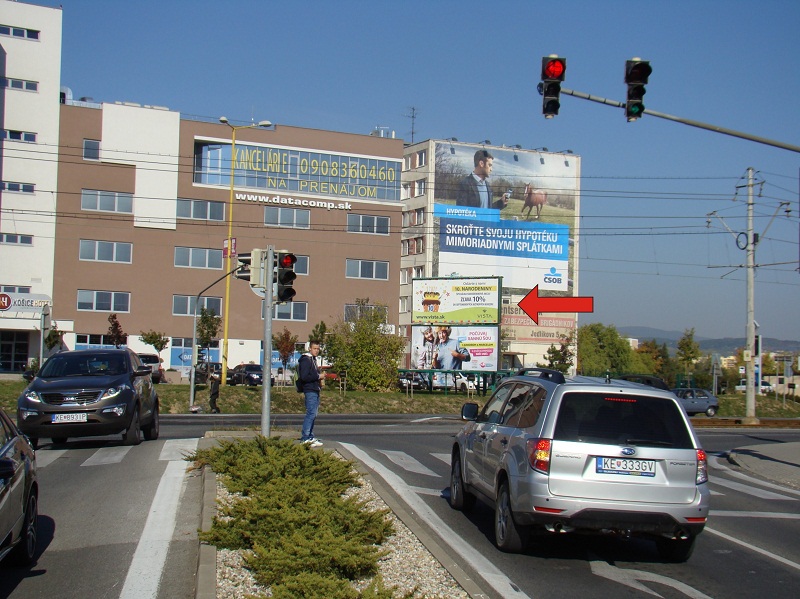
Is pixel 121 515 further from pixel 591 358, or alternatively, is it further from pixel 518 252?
pixel 591 358

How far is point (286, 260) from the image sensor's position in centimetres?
1364

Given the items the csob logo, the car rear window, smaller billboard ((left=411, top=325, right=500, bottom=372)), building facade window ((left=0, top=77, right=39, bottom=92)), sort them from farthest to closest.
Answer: the csob logo, building facade window ((left=0, top=77, right=39, bottom=92)), smaller billboard ((left=411, top=325, right=500, bottom=372)), the car rear window

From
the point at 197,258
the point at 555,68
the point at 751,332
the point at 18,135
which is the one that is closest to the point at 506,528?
the point at 555,68

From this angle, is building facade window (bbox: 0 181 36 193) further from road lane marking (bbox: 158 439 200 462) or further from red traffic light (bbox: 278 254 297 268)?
red traffic light (bbox: 278 254 297 268)

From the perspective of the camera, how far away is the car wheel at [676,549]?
26.7 ft

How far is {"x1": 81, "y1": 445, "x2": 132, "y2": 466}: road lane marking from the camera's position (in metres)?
13.7

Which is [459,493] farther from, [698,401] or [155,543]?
[698,401]

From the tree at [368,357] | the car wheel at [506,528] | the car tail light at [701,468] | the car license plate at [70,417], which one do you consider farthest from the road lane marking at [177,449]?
the tree at [368,357]

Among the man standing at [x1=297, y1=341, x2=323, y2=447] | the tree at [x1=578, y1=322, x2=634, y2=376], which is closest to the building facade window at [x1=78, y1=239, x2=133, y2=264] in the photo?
the man standing at [x1=297, y1=341, x2=323, y2=447]

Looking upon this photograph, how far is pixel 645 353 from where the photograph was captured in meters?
123

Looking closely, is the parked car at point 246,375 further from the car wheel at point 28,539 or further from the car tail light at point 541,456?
the car tail light at point 541,456

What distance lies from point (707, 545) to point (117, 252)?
58266 millimetres

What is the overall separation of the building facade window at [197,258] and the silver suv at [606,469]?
58.3 meters

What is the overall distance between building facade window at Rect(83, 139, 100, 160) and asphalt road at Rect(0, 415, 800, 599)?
50.4 m
